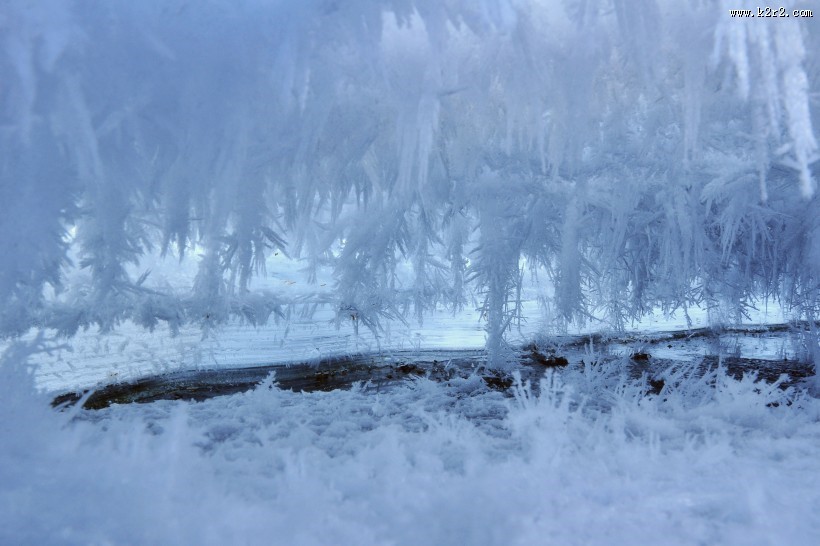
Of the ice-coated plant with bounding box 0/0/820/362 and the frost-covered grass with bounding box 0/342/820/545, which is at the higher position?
the ice-coated plant with bounding box 0/0/820/362

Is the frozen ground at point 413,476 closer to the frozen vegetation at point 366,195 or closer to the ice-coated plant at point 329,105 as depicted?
the frozen vegetation at point 366,195

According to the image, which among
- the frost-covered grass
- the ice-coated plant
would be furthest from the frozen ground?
the ice-coated plant

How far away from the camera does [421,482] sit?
1.84 metres

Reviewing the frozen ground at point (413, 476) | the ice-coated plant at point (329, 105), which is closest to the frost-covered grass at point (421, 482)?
the frozen ground at point (413, 476)

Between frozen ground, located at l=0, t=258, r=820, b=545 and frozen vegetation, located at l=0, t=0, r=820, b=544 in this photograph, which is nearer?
frozen ground, located at l=0, t=258, r=820, b=545

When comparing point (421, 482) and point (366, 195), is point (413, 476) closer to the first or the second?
point (421, 482)

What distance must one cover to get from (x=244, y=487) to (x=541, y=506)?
0.98m

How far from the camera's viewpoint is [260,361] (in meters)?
6.30

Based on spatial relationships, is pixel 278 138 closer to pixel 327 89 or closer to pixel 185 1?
pixel 327 89

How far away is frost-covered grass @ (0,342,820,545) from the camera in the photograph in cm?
152

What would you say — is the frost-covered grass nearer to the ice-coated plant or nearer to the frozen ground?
the frozen ground

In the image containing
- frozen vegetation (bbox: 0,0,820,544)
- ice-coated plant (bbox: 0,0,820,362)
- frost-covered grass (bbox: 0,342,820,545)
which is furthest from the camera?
ice-coated plant (bbox: 0,0,820,362)

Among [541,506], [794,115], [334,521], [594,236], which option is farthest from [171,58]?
[594,236]

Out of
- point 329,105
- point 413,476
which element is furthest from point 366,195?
point 413,476
